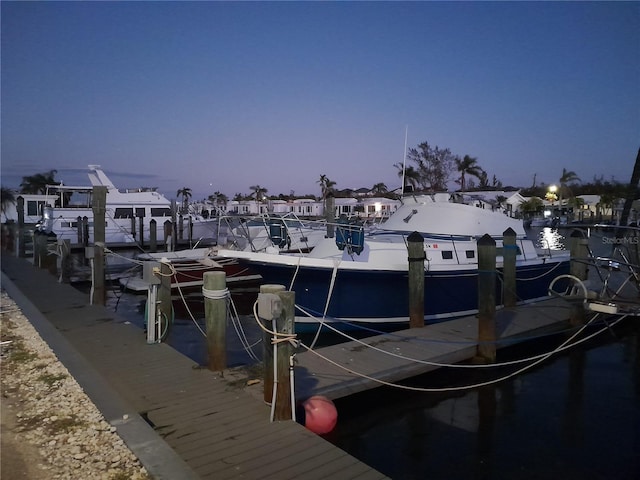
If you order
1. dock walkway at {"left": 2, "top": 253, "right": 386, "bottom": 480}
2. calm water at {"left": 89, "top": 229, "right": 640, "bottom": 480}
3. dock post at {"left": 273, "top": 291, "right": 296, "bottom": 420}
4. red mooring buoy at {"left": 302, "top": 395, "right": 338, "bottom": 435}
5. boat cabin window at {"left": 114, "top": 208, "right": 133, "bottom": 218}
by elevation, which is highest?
boat cabin window at {"left": 114, "top": 208, "right": 133, "bottom": 218}

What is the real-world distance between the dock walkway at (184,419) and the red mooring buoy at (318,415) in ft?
2.02

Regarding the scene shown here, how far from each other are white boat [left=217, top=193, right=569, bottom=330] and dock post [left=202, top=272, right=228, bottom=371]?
329 centimetres

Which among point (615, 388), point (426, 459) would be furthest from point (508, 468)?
point (615, 388)

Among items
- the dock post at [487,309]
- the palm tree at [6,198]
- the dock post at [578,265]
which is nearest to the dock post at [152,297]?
the dock post at [487,309]

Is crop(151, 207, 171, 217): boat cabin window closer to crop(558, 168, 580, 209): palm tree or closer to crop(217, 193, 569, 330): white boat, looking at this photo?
crop(217, 193, 569, 330): white boat

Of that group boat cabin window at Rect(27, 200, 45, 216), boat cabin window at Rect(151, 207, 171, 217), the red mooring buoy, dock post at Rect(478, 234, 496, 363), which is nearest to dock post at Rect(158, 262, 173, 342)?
the red mooring buoy

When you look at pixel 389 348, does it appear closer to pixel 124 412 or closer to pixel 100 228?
pixel 124 412

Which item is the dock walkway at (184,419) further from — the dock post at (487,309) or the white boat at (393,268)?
the dock post at (487,309)

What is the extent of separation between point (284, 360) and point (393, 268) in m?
6.08

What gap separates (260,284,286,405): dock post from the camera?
5.19 meters

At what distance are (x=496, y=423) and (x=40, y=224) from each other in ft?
106

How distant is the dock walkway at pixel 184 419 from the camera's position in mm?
4191

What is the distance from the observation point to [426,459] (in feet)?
20.0

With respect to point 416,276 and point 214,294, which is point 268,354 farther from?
point 416,276
